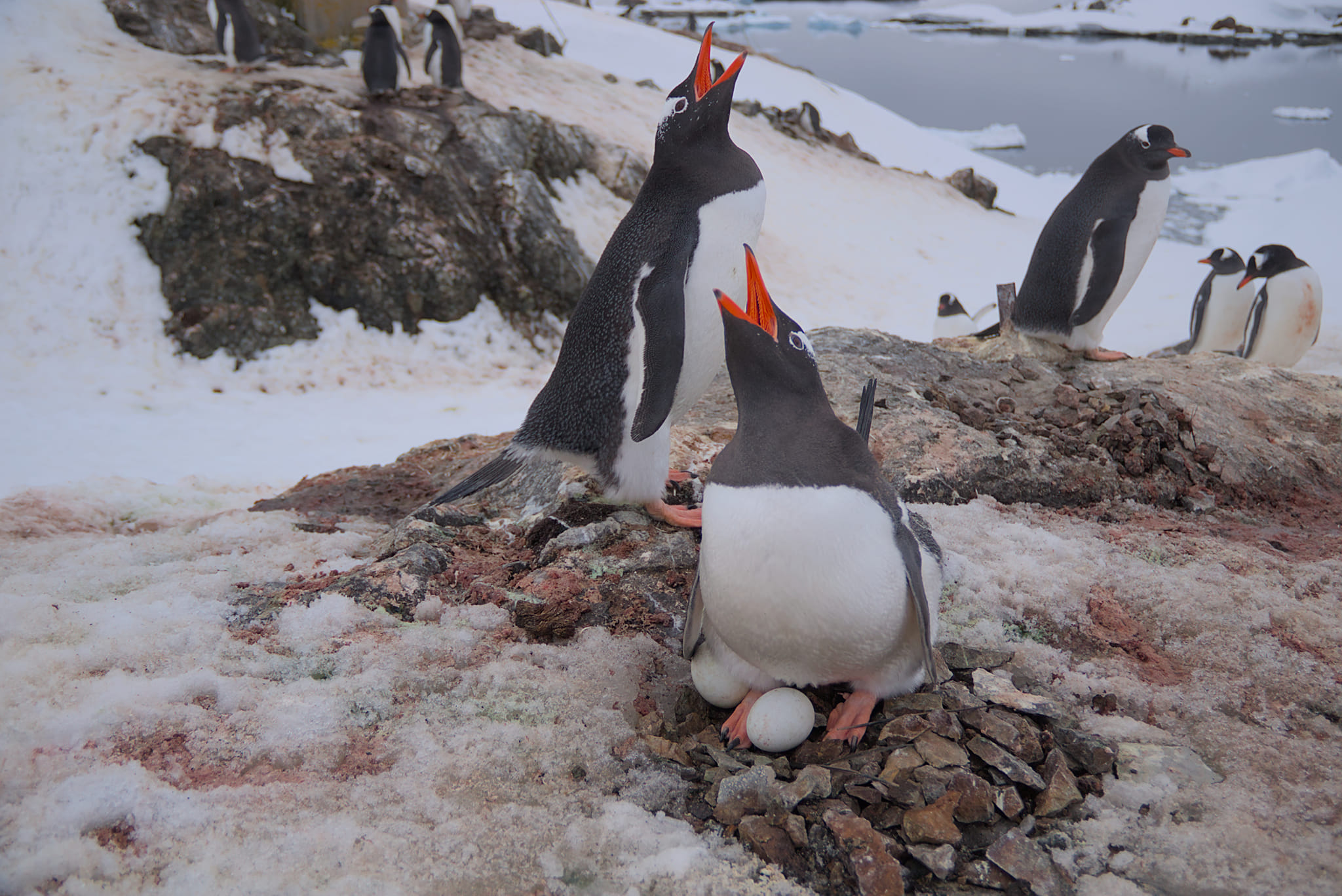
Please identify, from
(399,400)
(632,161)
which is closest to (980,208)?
(632,161)

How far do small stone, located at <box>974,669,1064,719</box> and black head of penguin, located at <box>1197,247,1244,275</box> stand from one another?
5.45 meters

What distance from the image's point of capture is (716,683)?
1.67 meters

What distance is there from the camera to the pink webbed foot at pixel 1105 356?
4.03 m

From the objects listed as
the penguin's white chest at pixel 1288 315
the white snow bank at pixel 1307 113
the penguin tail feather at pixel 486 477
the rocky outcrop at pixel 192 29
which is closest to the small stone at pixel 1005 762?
the penguin tail feather at pixel 486 477

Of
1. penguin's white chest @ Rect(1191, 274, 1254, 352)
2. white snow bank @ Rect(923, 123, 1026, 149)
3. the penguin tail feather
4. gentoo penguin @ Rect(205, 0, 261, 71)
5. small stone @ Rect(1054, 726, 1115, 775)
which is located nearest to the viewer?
small stone @ Rect(1054, 726, 1115, 775)

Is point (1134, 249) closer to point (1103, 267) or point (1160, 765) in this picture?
point (1103, 267)

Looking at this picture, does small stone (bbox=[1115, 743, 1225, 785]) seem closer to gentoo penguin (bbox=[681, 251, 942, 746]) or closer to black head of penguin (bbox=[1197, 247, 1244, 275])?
gentoo penguin (bbox=[681, 251, 942, 746])

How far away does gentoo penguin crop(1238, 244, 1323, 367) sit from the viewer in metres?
5.16

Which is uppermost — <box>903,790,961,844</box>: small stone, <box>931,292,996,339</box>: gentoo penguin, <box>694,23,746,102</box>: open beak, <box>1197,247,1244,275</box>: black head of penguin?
<box>694,23,746,102</box>: open beak

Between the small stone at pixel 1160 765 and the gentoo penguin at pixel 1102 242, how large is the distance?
3.05 meters

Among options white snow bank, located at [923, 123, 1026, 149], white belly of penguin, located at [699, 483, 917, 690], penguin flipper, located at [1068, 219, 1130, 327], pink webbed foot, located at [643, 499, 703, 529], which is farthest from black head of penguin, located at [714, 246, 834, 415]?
white snow bank, located at [923, 123, 1026, 149]

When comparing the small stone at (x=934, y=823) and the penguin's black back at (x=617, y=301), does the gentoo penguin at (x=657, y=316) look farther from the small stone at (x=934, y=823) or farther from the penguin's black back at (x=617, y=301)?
the small stone at (x=934, y=823)

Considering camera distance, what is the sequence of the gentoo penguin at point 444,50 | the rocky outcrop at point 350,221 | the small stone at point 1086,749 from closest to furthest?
the small stone at point 1086,749 → the rocky outcrop at point 350,221 → the gentoo penguin at point 444,50

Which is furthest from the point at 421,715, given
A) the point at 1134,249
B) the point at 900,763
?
the point at 1134,249
